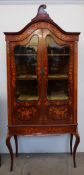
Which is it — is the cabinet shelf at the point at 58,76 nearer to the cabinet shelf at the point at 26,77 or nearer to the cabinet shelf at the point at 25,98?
the cabinet shelf at the point at 26,77

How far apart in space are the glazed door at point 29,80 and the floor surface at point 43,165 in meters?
0.63

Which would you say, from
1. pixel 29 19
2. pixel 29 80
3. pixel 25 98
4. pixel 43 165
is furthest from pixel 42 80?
pixel 43 165

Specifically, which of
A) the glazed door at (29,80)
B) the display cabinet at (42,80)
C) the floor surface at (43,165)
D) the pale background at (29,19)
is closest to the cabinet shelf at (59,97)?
the display cabinet at (42,80)

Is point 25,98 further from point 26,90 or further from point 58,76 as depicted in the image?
point 58,76

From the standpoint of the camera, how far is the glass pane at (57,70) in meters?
2.96

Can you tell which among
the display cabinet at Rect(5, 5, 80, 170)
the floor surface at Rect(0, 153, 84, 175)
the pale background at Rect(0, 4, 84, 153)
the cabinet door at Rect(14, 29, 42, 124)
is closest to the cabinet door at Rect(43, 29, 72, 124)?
the display cabinet at Rect(5, 5, 80, 170)

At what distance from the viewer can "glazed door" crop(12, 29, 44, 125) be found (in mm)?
2938

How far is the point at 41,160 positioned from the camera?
3371 millimetres

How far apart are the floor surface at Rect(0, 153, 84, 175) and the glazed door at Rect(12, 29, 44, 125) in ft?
2.07

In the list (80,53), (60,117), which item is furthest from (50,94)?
(80,53)

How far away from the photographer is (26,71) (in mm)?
3023

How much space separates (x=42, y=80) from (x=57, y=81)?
211mm

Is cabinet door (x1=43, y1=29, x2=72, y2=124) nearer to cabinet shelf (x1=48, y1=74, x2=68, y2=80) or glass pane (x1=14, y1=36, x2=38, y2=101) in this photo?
cabinet shelf (x1=48, y1=74, x2=68, y2=80)

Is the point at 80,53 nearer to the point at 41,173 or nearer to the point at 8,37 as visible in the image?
the point at 8,37
